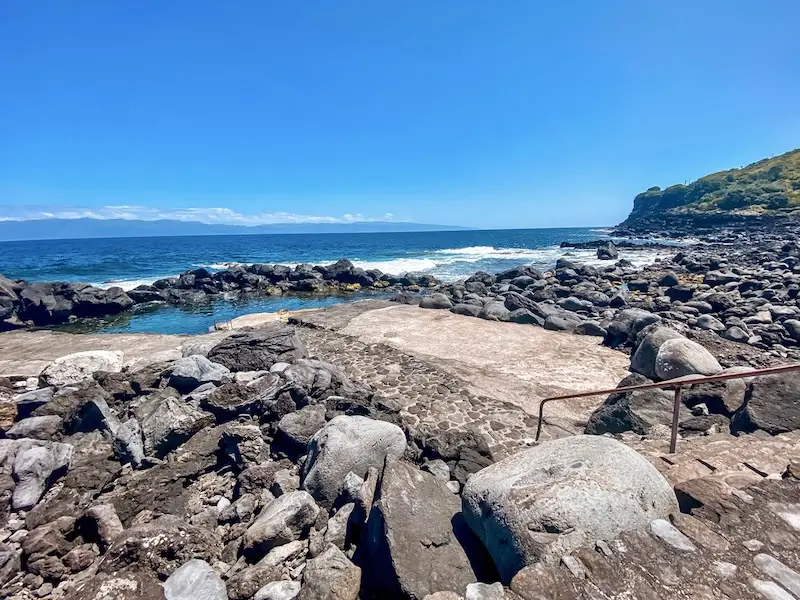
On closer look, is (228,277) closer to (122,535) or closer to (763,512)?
(122,535)

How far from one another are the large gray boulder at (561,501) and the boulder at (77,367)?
7962 mm

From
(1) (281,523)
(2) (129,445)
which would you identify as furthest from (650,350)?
(2) (129,445)

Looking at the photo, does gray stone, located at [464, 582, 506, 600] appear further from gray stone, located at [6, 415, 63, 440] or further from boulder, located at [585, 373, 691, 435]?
gray stone, located at [6, 415, 63, 440]

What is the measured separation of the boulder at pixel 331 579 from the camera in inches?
129

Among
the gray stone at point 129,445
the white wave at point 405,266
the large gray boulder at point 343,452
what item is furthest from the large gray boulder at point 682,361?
the white wave at point 405,266

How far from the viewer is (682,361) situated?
25.8ft

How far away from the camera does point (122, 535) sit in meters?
4.11

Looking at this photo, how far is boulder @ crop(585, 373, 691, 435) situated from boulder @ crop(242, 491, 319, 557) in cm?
493

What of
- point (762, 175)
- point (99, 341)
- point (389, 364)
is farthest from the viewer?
point (762, 175)

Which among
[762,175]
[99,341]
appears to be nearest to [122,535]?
[99,341]

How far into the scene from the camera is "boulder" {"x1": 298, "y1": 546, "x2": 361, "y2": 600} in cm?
328

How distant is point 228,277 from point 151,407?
29595 millimetres

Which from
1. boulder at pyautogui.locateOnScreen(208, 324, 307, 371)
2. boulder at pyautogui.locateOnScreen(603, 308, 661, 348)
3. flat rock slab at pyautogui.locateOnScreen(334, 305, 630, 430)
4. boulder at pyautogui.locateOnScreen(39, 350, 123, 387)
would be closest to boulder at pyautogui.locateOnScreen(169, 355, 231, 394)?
boulder at pyautogui.locateOnScreen(208, 324, 307, 371)

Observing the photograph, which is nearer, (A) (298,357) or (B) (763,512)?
(B) (763,512)
